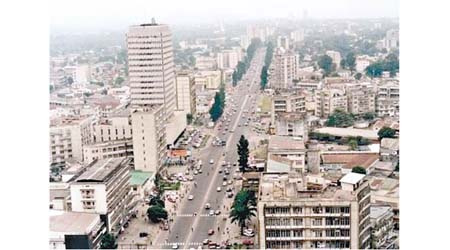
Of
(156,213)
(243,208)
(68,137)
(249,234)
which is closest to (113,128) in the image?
(68,137)

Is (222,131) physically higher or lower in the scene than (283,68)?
lower

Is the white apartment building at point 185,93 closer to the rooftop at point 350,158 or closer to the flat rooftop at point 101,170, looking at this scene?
the flat rooftop at point 101,170

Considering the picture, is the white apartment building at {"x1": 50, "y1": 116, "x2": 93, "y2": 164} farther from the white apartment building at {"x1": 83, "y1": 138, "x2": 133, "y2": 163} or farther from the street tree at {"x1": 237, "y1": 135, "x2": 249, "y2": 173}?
the street tree at {"x1": 237, "y1": 135, "x2": 249, "y2": 173}

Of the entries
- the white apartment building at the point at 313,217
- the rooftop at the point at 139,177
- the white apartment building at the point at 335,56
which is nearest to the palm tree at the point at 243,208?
the white apartment building at the point at 313,217

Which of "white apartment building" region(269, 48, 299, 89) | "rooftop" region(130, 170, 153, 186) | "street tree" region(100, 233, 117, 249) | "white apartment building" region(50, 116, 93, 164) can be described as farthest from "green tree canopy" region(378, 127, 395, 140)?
"white apartment building" region(50, 116, 93, 164)

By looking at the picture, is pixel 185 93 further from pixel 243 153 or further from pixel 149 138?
pixel 243 153

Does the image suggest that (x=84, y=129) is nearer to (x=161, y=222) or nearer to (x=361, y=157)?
(x=161, y=222)

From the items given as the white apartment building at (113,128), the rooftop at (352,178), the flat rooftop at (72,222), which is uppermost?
the white apartment building at (113,128)
